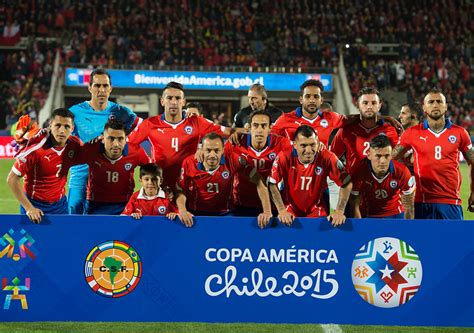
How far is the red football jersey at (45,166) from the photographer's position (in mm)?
5531

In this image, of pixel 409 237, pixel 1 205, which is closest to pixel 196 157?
pixel 409 237

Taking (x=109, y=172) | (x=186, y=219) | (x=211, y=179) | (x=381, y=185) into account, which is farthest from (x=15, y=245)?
(x=381, y=185)

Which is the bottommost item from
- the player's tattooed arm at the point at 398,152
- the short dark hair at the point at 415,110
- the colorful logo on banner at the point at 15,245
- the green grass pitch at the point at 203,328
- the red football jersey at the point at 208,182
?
the green grass pitch at the point at 203,328

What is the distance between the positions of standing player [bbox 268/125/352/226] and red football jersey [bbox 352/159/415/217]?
1.20ft

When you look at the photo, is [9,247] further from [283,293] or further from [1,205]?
[1,205]

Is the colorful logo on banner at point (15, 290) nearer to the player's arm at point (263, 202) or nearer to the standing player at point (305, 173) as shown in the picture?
the player's arm at point (263, 202)

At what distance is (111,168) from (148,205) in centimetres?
48

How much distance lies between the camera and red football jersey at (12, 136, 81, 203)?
553cm

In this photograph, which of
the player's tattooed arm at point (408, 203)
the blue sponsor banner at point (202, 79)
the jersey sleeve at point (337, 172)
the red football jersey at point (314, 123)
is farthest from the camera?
the blue sponsor banner at point (202, 79)

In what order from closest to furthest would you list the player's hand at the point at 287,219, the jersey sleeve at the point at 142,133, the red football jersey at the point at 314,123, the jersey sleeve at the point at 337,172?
the player's hand at the point at 287,219, the jersey sleeve at the point at 337,172, the jersey sleeve at the point at 142,133, the red football jersey at the point at 314,123

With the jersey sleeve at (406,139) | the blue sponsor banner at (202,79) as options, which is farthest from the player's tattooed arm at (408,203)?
the blue sponsor banner at (202,79)

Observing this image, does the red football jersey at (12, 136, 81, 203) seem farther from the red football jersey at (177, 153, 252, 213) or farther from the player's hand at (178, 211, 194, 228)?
the player's hand at (178, 211, 194, 228)

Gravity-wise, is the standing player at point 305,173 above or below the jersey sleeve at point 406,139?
below

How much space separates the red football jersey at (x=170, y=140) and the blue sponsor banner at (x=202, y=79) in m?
21.2
